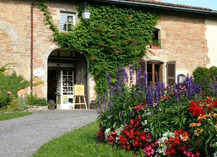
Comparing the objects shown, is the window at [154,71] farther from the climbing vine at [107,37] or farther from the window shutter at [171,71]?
the climbing vine at [107,37]

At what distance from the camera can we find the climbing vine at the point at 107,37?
40.8ft

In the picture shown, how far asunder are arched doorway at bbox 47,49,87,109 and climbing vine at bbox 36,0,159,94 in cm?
118

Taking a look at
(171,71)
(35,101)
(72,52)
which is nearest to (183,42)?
(171,71)

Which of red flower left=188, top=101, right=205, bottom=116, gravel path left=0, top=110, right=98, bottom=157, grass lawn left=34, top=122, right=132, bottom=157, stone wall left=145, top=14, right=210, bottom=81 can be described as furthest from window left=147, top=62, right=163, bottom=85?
red flower left=188, top=101, right=205, bottom=116

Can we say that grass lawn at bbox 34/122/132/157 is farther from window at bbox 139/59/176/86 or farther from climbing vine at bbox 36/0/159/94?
window at bbox 139/59/176/86

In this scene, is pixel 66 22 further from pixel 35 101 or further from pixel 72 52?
pixel 35 101

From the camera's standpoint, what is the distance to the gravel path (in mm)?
5059

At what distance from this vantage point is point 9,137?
20.0ft

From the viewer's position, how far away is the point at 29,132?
256 inches

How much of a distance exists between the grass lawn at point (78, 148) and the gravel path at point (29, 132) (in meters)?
0.29

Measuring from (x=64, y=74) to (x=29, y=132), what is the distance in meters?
8.01

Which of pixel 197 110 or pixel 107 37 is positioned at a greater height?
pixel 107 37

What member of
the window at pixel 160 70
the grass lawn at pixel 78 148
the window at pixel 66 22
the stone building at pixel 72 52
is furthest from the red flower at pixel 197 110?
the window at pixel 160 70

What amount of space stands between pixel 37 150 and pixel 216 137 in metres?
2.93
